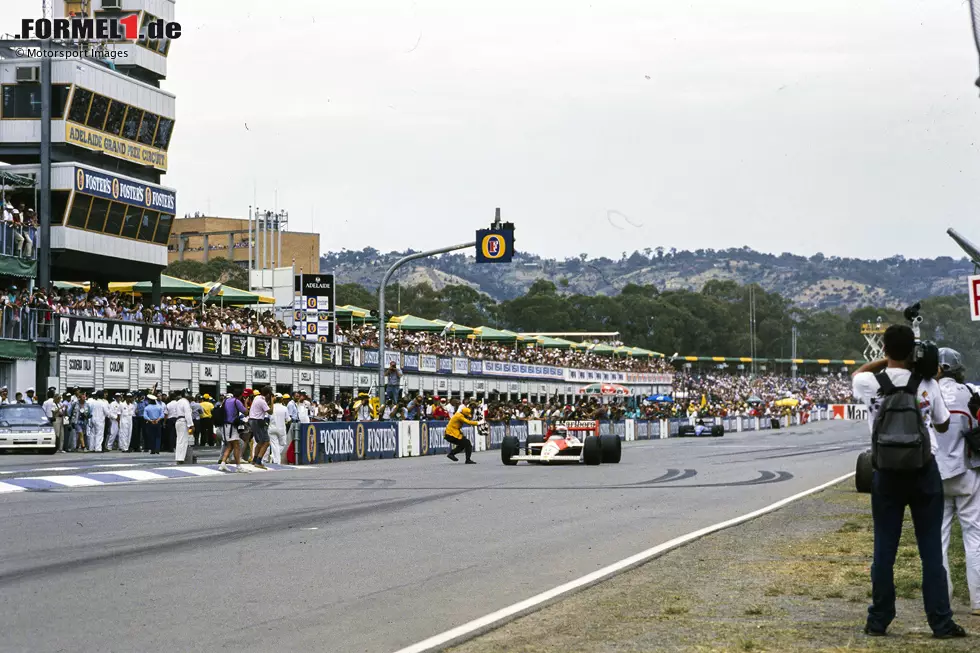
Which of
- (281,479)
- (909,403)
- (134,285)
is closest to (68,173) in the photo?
(134,285)

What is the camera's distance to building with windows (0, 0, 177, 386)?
4562cm

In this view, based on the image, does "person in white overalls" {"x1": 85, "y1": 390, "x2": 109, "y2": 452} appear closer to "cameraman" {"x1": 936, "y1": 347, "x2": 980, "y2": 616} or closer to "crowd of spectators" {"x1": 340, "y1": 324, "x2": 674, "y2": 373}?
"crowd of spectators" {"x1": 340, "y1": 324, "x2": 674, "y2": 373}

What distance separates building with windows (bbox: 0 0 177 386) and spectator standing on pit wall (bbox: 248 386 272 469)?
15.6 m

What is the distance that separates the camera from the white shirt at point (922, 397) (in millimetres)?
8031

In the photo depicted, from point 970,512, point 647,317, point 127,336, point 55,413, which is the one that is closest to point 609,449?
point 55,413

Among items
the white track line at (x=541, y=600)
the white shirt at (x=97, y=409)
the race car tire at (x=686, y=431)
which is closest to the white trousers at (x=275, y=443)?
the white shirt at (x=97, y=409)

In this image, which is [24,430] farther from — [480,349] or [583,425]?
[480,349]

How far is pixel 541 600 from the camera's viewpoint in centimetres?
929

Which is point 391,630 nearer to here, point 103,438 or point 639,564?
point 639,564

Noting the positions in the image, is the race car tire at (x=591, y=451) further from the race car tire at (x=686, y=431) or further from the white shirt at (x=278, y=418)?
the race car tire at (x=686, y=431)

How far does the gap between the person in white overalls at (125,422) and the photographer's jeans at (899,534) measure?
32.5 metres

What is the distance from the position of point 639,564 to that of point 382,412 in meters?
25.5

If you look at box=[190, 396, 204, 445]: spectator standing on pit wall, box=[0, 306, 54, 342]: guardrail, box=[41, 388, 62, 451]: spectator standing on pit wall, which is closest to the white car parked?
box=[41, 388, 62, 451]: spectator standing on pit wall

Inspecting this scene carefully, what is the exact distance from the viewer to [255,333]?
5334 cm
